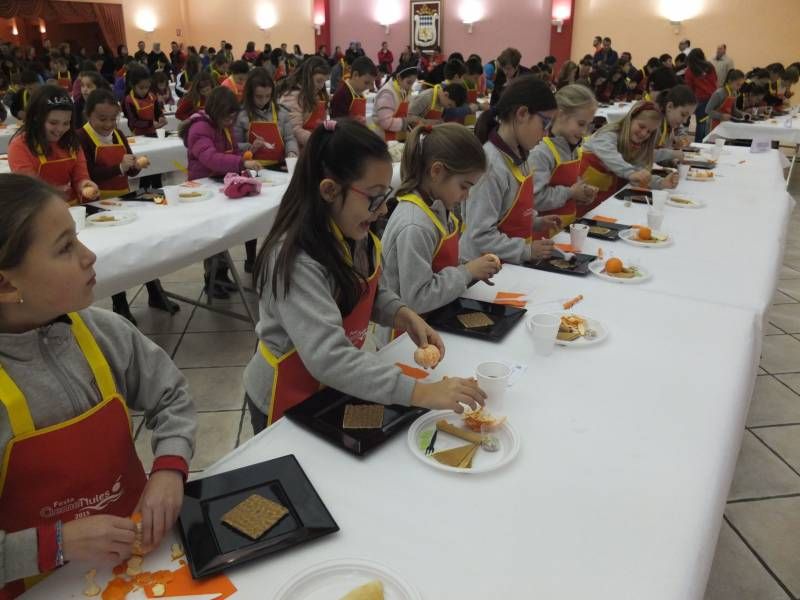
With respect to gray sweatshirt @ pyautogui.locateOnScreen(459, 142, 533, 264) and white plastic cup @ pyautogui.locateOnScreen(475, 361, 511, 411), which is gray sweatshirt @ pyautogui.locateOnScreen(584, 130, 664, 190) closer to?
gray sweatshirt @ pyautogui.locateOnScreen(459, 142, 533, 264)

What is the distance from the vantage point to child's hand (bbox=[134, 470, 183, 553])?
1015mm

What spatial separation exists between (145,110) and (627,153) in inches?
206

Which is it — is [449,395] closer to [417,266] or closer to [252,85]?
[417,266]

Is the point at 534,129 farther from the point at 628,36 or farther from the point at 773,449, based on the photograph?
the point at 628,36

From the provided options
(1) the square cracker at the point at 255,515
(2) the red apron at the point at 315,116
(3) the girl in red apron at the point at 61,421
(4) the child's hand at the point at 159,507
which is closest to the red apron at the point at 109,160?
(2) the red apron at the point at 315,116

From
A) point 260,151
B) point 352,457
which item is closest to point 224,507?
point 352,457

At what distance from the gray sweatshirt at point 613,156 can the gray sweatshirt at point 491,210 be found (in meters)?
1.45

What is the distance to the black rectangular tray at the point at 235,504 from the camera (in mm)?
986

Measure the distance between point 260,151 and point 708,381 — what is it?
374 cm

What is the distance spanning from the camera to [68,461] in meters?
1.14

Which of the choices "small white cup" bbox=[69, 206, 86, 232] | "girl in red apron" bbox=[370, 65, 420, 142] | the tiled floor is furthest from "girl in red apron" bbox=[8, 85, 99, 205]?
"girl in red apron" bbox=[370, 65, 420, 142]

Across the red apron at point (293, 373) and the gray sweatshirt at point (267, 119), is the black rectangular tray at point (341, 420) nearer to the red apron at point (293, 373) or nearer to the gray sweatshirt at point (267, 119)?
the red apron at point (293, 373)

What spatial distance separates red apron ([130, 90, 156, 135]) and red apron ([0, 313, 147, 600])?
620 cm

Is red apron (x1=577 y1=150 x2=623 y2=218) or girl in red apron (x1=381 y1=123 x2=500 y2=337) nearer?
girl in red apron (x1=381 y1=123 x2=500 y2=337)
